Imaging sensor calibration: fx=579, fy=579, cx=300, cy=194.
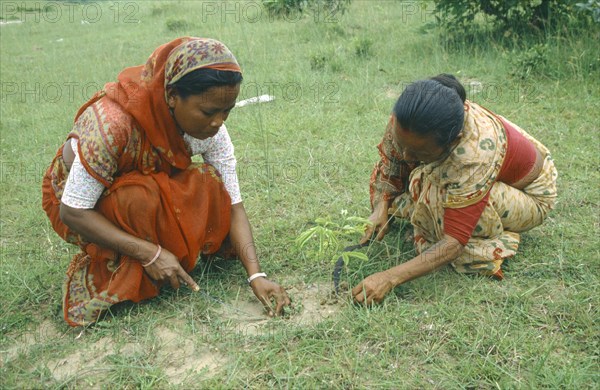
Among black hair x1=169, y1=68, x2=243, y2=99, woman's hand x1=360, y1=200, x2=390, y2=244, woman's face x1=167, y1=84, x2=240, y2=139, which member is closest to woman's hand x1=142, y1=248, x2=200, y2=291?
woman's face x1=167, y1=84, x2=240, y2=139

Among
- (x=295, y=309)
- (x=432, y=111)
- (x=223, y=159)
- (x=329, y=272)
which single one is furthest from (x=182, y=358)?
(x=432, y=111)

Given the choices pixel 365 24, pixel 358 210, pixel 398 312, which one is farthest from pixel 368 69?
pixel 398 312

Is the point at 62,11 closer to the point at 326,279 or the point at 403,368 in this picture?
the point at 326,279

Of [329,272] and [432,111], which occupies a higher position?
[432,111]

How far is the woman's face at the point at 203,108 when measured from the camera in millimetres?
2312

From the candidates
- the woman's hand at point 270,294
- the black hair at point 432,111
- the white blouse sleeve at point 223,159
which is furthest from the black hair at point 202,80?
the woman's hand at point 270,294

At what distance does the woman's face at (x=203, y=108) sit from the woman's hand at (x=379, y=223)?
3.30 feet

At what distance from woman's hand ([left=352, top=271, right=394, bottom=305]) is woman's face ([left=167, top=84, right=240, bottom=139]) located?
93 cm

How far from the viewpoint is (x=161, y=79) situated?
7.76ft

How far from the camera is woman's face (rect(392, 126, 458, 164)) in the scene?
7.50 feet

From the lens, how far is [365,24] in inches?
294

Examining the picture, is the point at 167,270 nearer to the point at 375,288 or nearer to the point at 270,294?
the point at 270,294

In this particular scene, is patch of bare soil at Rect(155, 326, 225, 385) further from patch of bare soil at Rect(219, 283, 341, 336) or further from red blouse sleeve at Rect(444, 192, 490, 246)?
red blouse sleeve at Rect(444, 192, 490, 246)

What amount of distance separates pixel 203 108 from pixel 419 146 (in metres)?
0.88
